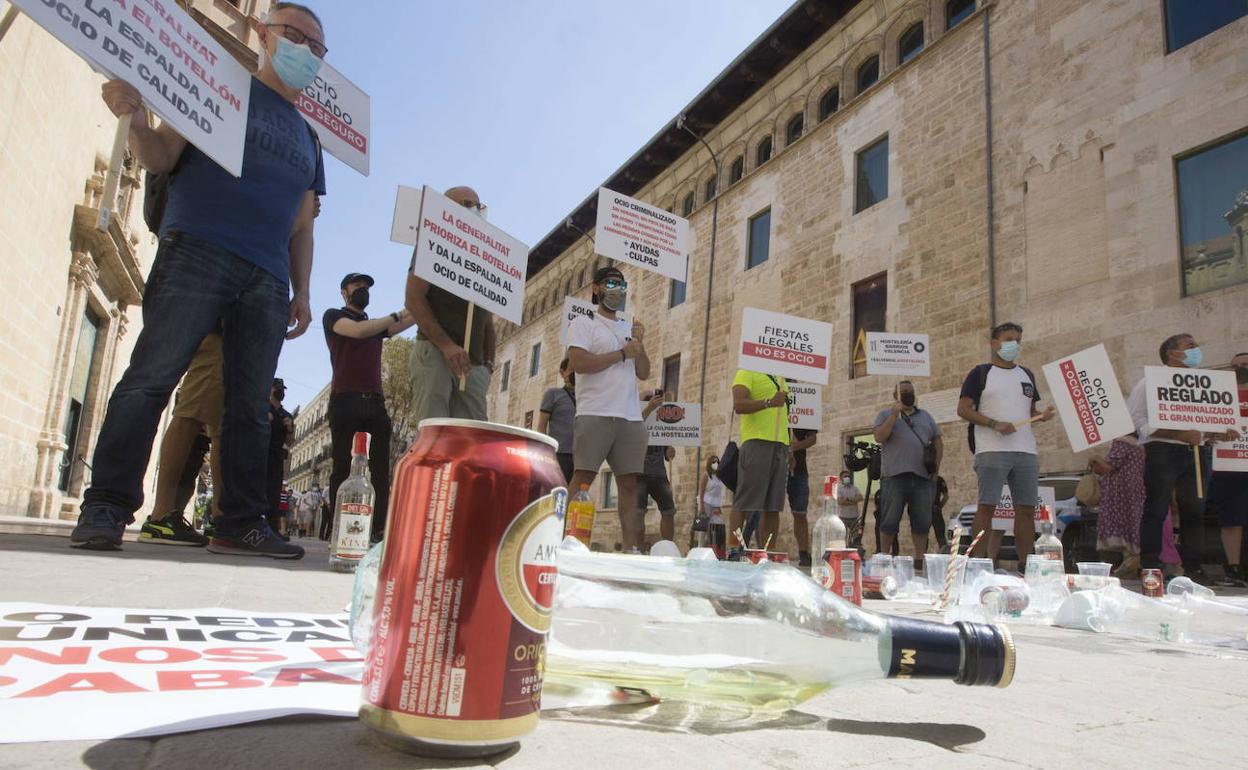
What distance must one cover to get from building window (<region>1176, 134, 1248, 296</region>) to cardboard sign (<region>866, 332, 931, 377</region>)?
314cm

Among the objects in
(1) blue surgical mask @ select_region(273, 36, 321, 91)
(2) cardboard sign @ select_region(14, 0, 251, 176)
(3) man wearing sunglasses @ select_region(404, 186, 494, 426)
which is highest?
(1) blue surgical mask @ select_region(273, 36, 321, 91)

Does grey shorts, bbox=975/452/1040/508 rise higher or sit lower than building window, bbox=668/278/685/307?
lower

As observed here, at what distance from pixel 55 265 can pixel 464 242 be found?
8324 mm

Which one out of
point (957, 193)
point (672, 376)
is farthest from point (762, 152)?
point (957, 193)

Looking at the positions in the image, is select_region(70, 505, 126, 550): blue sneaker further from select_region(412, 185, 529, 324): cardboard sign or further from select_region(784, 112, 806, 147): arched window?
select_region(784, 112, 806, 147): arched window

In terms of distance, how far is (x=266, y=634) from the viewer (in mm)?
1559

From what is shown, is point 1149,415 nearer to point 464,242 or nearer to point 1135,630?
point 1135,630

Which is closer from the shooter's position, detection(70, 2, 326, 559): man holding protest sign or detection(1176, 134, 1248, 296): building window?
detection(70, 2, 326, 559): man holding protest sign

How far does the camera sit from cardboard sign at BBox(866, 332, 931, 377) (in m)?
9.73

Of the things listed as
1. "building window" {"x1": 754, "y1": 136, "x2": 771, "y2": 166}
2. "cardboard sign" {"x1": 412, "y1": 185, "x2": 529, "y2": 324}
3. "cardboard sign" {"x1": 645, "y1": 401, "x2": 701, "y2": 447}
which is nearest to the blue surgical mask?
"cardboard sign" {"x1": 412, "y1": 185, "x2": 529, "y2": 324}

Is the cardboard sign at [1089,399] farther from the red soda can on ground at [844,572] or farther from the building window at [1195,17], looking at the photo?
the building window at [1195,17]

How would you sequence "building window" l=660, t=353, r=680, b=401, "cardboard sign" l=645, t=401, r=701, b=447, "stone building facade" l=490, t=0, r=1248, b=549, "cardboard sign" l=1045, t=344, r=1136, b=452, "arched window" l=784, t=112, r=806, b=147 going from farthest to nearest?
"building window" l=660, t=353, r=680, b=401, "arched window" l=784, t=112, r=806, b=147, "cardboard sign" l=645, t=401, r=701, b=447, "stone building facade" l=490, t=0, r=1248, b=549, "cardboard sign" l=1045, t=344, r=1136, b=452

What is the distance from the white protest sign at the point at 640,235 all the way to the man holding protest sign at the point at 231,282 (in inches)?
187

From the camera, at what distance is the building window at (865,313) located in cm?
1388
